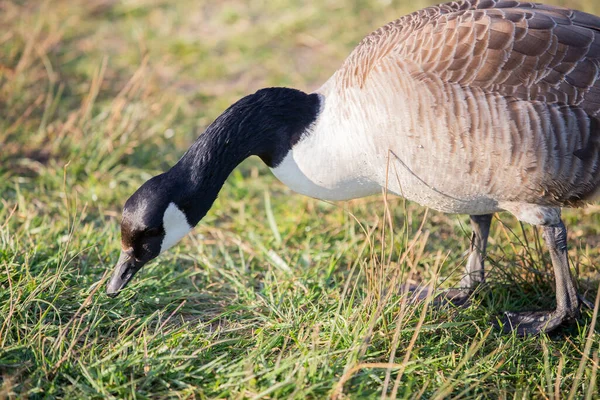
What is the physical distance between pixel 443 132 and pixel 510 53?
62cm

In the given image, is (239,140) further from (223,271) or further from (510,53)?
(510,53)

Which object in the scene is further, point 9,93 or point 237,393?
point 9,93

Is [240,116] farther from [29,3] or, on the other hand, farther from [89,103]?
[29,3]

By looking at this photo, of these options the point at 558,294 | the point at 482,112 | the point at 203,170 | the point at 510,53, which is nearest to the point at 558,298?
the point at 558,294

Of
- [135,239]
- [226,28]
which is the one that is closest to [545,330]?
[135,239]

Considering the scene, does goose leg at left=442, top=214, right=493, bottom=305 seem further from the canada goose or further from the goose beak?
the goose beak

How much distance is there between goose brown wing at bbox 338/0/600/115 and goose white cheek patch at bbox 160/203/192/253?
4.44ft

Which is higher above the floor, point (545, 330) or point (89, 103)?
point (89, 103)

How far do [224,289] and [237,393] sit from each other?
4.52 feet

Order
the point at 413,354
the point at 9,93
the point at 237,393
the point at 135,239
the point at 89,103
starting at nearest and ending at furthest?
the point at 237,393 → the point at 413,354 → the point at 135,239 → the point at 89,103 → the point at 9,93

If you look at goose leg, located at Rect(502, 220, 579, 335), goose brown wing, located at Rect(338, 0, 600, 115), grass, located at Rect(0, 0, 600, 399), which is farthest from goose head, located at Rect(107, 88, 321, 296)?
goose leg, located at Rect(502, 220, 579, 335)

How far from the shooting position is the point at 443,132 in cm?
368

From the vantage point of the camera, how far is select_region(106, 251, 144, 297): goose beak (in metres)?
3.86

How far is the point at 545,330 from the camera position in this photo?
4035mm
